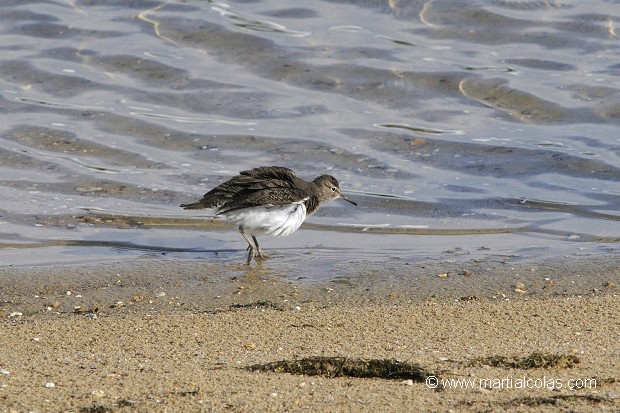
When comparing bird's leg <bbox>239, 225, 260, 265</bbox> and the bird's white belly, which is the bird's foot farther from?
the bird's white belly

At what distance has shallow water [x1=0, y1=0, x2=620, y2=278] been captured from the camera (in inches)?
343

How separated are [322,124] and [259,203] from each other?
3.66m

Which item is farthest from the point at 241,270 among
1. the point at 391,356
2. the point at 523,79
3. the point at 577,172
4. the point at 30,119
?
the point at 523,79

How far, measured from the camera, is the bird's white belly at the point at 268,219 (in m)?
8.01

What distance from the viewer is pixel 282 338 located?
5832 millimetres

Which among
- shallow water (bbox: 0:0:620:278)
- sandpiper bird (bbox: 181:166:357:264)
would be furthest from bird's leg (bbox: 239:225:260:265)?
shallow water (bbox: 0:0:620:278)

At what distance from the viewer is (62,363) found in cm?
529

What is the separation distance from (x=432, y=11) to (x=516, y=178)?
16.8 feet

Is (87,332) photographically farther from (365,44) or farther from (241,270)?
(365,44)

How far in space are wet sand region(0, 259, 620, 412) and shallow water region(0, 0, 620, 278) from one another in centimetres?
65

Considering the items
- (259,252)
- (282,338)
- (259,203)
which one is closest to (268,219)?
(259,203)

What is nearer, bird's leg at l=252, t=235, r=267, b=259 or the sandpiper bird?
the sandpiper bird

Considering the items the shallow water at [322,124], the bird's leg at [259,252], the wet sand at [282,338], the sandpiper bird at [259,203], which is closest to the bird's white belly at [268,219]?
the sandpiper bird at [259,203]

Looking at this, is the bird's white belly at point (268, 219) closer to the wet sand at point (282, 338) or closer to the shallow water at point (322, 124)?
the shallow water at point (322, 124)
